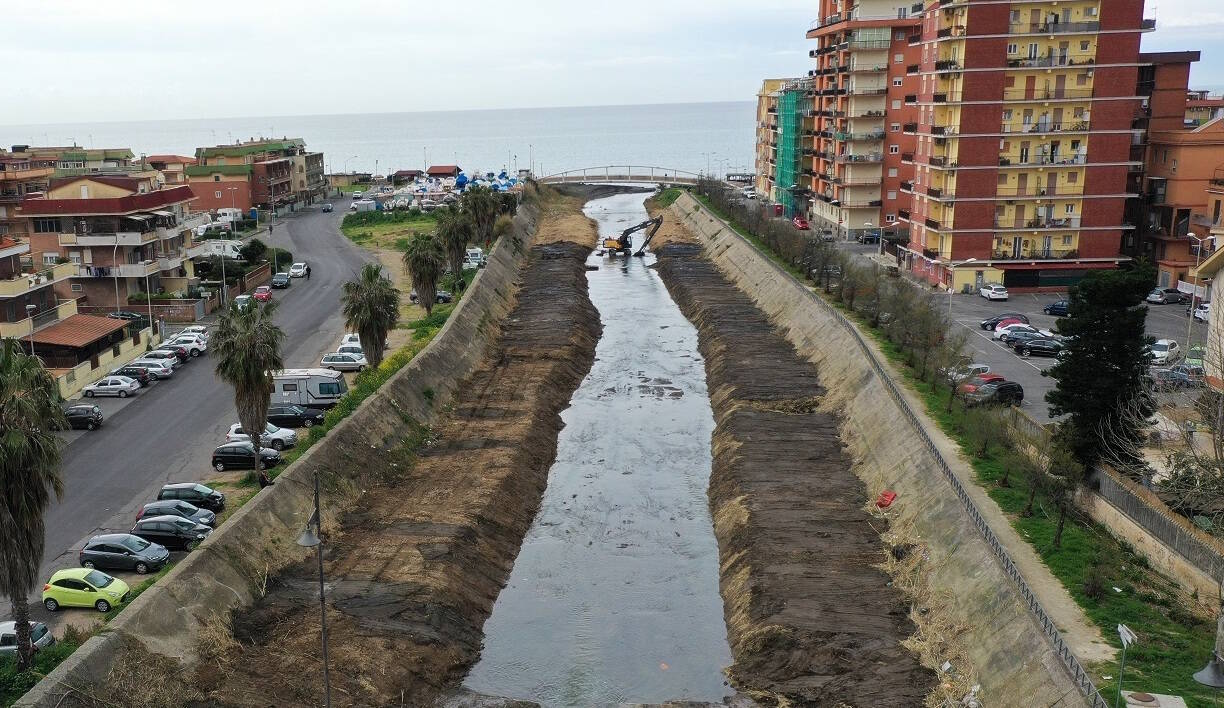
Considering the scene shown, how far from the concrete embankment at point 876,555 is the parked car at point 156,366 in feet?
102

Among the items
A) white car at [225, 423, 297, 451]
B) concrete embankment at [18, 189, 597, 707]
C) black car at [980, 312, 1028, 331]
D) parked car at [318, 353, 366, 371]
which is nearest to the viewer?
concrete embankment at [18, 189, 597, 707]

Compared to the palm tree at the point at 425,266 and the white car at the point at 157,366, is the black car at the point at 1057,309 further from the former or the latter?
the white car at the point at 157,366

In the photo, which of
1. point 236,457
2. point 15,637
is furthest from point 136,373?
point 15,637

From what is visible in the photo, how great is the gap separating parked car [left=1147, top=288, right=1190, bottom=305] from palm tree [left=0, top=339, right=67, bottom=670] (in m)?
70.1

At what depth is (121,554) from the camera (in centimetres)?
3412

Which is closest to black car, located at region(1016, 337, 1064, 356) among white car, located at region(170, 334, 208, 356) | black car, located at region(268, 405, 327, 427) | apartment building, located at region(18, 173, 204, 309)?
black car, located at region(268, 405, 327, 427)

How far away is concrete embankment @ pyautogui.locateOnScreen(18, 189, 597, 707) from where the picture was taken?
84.6ft

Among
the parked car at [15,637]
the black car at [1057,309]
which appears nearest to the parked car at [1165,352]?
the black car at [1057,309]

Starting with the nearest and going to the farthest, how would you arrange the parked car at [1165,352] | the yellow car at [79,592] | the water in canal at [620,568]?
the water in canal at [620,568]
the yellow car at [79,592]
the parked car at [1165,352]

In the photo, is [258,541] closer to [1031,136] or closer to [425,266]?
[425,266]

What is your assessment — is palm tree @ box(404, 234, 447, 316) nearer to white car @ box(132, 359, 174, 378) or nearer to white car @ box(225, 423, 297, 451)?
white car @ box(132, 359, 174, 378)

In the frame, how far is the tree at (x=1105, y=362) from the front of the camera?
35406 mm

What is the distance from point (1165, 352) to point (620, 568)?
1393 inches

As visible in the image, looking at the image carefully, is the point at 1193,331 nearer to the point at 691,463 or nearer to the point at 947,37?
the point at 947,37
